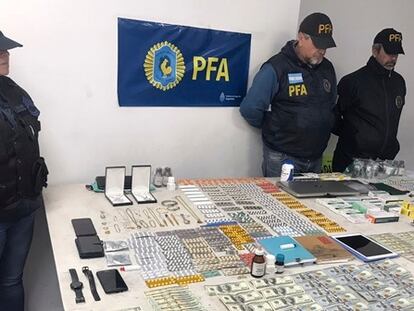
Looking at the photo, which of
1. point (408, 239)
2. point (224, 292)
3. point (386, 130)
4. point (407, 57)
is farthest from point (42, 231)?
point (407, 57)

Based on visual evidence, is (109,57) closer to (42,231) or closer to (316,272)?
(42,231)

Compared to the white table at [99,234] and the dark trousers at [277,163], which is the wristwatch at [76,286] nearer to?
the white table at [99,234]

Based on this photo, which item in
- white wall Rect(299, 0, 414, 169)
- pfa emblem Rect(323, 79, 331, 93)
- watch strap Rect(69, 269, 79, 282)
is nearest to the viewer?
watch strap Rect(69, 269, 79, 282)

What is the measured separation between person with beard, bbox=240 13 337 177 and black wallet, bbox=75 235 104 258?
1465mm

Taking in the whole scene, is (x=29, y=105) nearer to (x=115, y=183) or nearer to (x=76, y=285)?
(x=115, y=183)

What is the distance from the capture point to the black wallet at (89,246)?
5.56 feet

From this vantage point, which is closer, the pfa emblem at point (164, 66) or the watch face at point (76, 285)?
the watch face at point (76, 285)

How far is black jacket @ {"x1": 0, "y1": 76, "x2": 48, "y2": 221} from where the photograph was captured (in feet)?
6.01

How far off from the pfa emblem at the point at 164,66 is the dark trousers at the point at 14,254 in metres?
1.06

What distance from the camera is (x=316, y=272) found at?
5.61 feet

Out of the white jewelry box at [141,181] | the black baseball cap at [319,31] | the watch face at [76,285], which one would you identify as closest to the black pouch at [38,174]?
the white jewelry box at [141,181]

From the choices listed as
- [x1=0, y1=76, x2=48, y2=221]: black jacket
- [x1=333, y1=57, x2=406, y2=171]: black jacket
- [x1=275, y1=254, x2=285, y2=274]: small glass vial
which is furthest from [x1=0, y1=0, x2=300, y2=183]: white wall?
[x1=275, y1=254, x2=285, y2=274]: small glass vial

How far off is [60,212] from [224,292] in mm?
979

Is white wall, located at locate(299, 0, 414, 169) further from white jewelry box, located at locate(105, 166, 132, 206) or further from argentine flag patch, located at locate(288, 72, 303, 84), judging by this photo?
white jewelry box, located at locate(105, 166, 132, 206)
